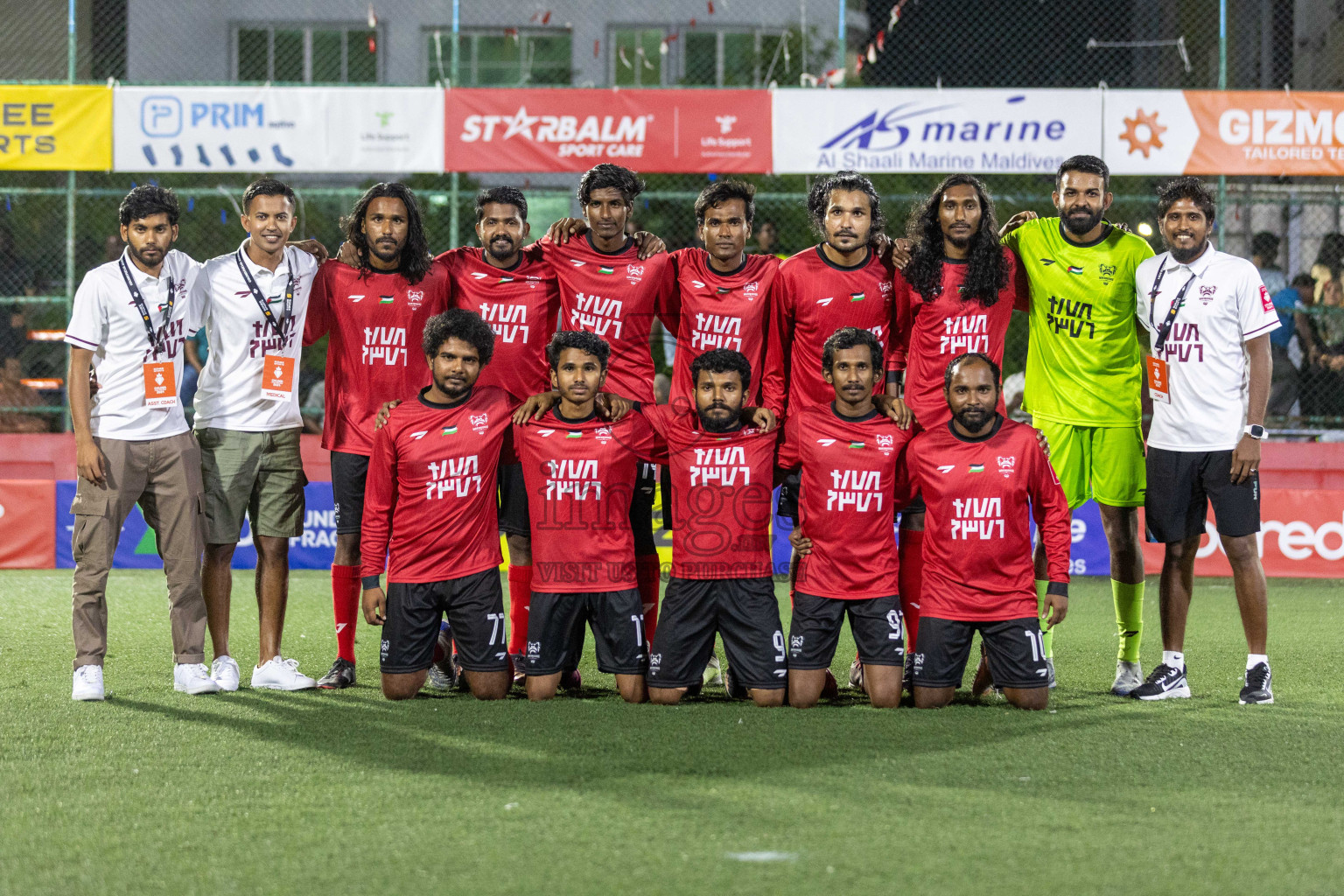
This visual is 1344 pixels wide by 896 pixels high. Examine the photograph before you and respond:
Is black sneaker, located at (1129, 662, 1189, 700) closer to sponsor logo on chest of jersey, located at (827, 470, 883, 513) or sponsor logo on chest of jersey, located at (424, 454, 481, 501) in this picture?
sponsor logo on chest of jersey, located at (827, 470, 883, 513)

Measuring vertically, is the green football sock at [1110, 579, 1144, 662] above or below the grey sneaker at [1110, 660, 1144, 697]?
above

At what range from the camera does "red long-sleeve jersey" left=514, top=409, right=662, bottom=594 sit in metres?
5.92

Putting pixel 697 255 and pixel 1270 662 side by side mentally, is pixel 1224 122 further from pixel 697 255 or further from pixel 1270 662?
pixel 697 255

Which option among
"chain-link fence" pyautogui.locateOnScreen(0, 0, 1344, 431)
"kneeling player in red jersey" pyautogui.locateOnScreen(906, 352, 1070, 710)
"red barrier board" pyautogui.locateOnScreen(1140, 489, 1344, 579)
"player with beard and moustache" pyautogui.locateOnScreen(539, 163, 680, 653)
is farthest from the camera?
"chain-link fence" pyautogui.locateOnScreen(0, 0, 1344, 431)

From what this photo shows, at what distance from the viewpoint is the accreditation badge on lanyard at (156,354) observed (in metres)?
6.00

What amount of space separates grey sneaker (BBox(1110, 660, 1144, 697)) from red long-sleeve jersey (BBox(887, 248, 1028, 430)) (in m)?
1.26

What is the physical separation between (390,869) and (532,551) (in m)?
2.61

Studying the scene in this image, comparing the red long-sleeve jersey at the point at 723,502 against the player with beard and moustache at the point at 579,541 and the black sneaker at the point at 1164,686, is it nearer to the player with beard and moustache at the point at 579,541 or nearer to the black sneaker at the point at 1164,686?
the player with beard and moustache at the point at 579,541

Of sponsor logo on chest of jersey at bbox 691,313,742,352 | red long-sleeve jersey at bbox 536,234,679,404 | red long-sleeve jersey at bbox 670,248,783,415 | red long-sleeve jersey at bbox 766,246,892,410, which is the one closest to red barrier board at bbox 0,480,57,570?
red long-sleeve jersey at bbox 536,234,679,404

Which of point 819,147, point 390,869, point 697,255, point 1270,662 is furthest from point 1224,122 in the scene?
point 390,869

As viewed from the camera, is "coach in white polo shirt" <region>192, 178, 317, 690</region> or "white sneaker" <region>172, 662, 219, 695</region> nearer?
"white sneaker" <region>172, 662, 219, 695</region>

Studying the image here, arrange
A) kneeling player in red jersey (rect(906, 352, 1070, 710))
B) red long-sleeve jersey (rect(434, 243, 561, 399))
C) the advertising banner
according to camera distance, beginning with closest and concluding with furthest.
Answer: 1. kneeling player in red jersey (rect(906, 352, 1070, 710))
2. red long-sleeve jersey (rect(434, 243, 561, 399))
3. the advertising banner

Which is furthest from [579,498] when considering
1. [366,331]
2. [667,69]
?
[667,69]

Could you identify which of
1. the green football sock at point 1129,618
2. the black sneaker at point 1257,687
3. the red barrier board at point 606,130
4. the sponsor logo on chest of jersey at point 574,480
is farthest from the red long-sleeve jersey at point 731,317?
the red barrier board at point 606,130
